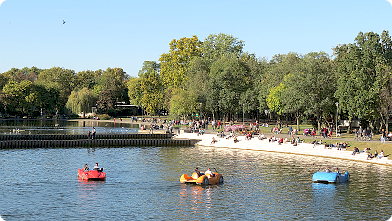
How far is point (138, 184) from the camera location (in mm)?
41469

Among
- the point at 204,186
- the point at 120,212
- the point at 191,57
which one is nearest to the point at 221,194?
the point at 204,186

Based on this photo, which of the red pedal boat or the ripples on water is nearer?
the ripples on water

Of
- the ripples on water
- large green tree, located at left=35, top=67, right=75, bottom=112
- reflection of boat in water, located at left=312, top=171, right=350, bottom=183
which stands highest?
large green tree, located at left=35, top=67, right=75, bottom=112

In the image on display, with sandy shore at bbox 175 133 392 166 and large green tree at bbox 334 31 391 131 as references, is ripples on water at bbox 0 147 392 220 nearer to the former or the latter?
sandy shore at bbox 175 133 392 166

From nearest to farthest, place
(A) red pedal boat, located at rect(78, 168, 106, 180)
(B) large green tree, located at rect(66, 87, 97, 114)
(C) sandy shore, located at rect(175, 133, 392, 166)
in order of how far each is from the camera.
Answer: (A) red pedal boat, located at rect(78, 168, 106, 180), (C) sandy shore, located at rect(175, 133, 392, 166), (B) large green tree, located at rect(66, 87, 97, 114)

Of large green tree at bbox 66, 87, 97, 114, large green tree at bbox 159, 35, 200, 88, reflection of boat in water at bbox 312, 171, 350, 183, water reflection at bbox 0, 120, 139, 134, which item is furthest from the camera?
large green tree at bbox 66, 87, 97, 114

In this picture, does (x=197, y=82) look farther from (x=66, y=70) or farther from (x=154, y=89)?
(x=66, y=70)

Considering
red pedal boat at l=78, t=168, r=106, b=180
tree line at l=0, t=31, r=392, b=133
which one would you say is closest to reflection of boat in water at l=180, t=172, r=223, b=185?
red pedal boat at l=78, t=168, r=106, b=180

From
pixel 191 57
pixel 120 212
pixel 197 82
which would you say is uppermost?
pixel 191 57

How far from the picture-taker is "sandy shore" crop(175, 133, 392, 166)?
57.0m

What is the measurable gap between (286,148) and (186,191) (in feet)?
99.6

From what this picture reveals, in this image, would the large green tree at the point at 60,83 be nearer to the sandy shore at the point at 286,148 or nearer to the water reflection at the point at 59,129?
the water reflection at the point at 59,129

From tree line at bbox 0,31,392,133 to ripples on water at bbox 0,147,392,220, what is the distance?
22023 millimetres

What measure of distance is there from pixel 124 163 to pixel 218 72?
60.7 m
